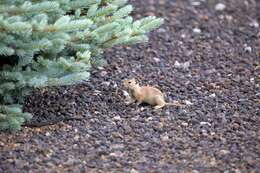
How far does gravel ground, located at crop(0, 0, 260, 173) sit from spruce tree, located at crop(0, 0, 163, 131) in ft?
1.23

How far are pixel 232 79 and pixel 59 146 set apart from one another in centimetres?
212

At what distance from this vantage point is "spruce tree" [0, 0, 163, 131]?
4.53 meters

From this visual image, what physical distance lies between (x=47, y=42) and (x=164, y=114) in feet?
4.20

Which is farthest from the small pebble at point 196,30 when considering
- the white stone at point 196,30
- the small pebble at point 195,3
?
the small pebble at point 195,3

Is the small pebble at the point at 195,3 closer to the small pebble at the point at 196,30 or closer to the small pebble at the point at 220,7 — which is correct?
the small pebble at the point at 220,7

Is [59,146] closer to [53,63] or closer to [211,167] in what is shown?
[53,63]

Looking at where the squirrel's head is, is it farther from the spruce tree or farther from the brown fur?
the spruce tree

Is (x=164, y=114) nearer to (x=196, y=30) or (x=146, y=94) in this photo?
(x=146, y=94)

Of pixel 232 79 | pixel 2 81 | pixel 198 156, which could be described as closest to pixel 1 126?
pixel 2 81

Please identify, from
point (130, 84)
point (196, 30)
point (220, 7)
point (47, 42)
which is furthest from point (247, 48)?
point (47, 42)

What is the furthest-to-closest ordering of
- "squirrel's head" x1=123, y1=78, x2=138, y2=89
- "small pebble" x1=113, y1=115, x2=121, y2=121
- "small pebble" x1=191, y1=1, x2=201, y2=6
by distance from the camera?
1. "small pebble" x1=191, y1=1, x2=201, y2=6
2. "squirrel's head" x1=123, y1=78, x2=138, y2=89
3. "small pebble" x1=113, y1=115, x2=121, y2=121

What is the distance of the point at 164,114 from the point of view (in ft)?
17.3

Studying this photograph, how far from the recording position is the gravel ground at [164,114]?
4.54 meters

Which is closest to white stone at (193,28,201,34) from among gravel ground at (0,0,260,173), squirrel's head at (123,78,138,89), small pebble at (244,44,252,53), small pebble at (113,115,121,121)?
gravel ground at (0,0,260,173)
